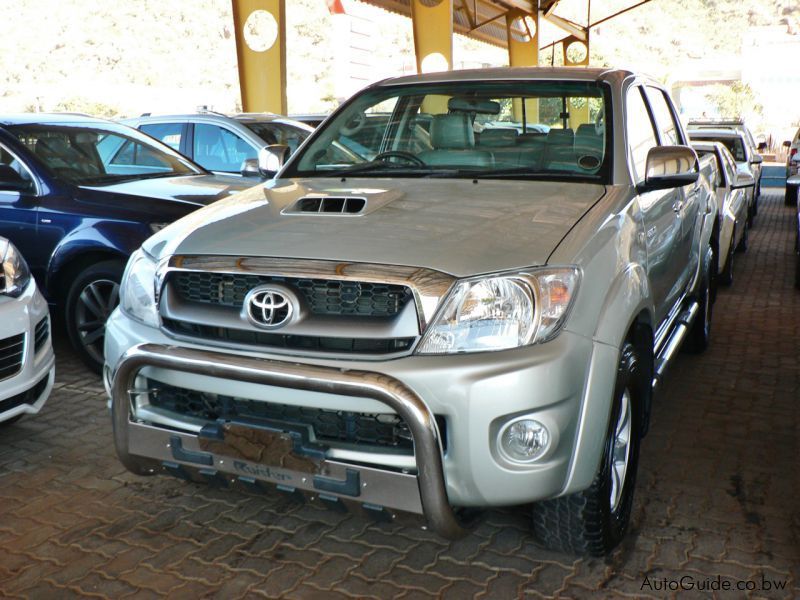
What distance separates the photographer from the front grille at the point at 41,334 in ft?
13.5

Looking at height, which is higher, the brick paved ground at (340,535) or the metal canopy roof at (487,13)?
the metal canopy roof at (487,13)

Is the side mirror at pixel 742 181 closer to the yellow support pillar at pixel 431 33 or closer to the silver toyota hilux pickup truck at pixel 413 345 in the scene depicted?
the silver toyota hilux pickup truck at pixel 413 345

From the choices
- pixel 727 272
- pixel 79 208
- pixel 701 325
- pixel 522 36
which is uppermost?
pixel 522 36

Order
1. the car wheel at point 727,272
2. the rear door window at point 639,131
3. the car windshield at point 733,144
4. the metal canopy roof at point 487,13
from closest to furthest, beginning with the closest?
the rear door window at point 639,131 → the car wheel at point 727,272 → the car windshield at point 733,144 → the metal canopy roof at point 487,13

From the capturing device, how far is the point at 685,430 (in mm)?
4570

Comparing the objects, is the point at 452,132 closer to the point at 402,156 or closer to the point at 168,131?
the point at 402,156

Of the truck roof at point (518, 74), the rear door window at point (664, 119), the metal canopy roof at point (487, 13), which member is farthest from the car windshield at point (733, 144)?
the metal canopy roof at point (487, 13)

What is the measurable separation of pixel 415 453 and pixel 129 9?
8061 cm

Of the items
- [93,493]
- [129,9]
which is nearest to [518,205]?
[93,493]

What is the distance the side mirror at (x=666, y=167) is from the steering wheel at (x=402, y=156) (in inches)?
39.8

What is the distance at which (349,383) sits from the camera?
2525 millimetres

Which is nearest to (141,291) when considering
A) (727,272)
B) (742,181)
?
(742,181)

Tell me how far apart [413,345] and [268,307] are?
0.49m

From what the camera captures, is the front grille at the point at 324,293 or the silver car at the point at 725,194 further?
the silver car at the point at 725,194
